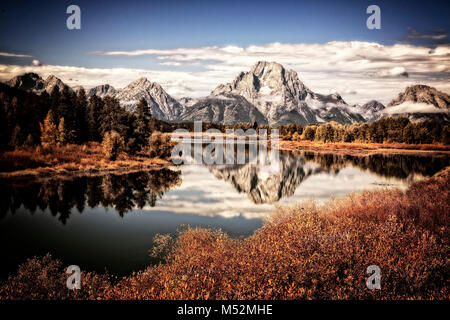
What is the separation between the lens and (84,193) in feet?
136

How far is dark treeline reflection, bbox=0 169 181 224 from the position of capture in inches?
1368

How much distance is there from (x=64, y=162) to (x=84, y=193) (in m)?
23.4

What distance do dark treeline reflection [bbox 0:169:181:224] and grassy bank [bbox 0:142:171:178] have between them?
5715 mm

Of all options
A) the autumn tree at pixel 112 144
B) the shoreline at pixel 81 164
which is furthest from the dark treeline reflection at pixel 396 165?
the autumn tree at pixel 112 144

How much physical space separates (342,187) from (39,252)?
44.7 meters

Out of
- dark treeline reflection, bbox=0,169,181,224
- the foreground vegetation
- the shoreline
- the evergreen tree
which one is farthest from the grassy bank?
the foreground vegetation

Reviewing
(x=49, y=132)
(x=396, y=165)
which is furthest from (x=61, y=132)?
(x=396, y=165)

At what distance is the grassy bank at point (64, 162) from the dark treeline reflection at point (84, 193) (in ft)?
18.8

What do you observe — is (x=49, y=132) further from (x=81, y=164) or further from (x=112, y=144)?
(x=112, y=144)

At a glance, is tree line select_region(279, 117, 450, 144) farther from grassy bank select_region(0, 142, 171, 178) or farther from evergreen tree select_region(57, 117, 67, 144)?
evergreen tree select_region(57, 117, 67, 144)

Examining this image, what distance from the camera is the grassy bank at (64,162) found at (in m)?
52.1
